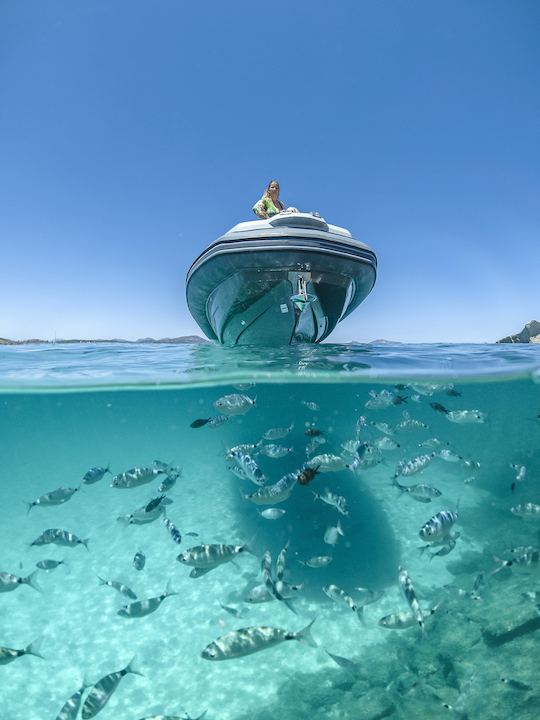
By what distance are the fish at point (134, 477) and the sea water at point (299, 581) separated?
1151 mm

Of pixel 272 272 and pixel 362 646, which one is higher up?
pixel 272 272

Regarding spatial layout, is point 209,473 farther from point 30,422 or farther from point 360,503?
point 30,422

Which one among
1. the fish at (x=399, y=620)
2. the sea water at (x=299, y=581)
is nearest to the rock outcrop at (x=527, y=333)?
the sea water at (x=299, y=581)

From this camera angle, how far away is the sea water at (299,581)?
227 inches

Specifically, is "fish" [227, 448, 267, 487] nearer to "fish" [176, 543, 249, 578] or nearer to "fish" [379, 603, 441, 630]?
"fish" [176, 543, 249, 578]

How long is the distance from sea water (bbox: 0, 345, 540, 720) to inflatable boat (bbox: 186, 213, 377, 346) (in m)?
1.38

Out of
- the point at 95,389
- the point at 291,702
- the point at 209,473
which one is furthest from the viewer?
the point at 209,473

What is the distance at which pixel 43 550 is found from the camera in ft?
54.2

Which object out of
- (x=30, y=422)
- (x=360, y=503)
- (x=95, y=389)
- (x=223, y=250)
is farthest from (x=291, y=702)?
(x=30, y=422)

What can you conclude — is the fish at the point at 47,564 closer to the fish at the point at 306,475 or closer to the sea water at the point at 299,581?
the sea water at the point at 299,581

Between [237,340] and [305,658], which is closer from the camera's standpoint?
[305,658]

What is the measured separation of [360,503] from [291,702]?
5690mm

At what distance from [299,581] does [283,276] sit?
6316mm

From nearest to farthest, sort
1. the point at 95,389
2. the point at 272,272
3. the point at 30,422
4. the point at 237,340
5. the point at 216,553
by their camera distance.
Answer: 1. the point at 216,553
2. the point at 272,272
3. the point at 237,340
4. the point at 95,389
5. the point at 30,422
